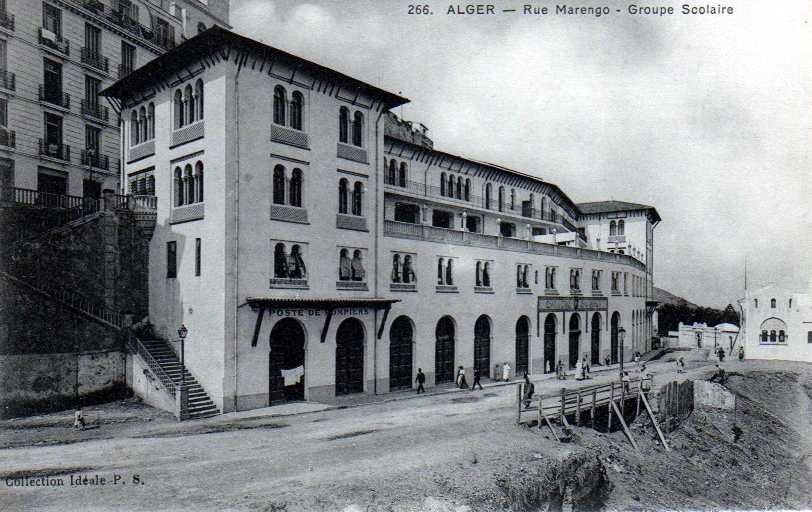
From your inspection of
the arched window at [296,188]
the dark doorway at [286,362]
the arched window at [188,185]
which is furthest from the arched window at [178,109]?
the dark doorway at [286,362]

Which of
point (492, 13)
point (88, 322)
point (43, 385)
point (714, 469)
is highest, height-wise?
point (492, 13)

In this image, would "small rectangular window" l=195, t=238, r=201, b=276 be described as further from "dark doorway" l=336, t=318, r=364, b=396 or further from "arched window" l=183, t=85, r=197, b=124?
"dark doorway" l=336, t=318, r=364, b=396

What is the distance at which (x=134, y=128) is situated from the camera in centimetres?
3084

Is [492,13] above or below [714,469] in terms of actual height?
above

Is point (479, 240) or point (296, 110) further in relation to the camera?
point (479, 240)

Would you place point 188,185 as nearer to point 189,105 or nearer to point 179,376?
point 189,105

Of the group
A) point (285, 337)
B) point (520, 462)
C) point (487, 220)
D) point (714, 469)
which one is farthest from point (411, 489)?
point (487, 220)

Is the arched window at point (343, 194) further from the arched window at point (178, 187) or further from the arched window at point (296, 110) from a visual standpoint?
the arched window at point (178, 187)

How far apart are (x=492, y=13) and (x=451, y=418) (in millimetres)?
16207

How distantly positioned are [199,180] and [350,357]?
38.3 ft

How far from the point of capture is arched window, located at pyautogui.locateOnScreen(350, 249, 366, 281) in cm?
2994

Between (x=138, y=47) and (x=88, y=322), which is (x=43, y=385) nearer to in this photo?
(x=88, y=322)

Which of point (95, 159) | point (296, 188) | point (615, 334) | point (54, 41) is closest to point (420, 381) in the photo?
point (296, 188)

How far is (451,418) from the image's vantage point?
24.4 meters
